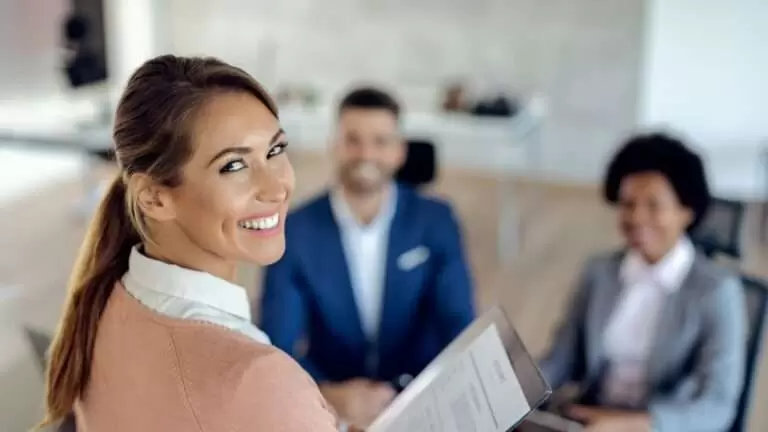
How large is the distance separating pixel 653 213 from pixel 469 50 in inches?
156

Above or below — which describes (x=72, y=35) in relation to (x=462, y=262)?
above

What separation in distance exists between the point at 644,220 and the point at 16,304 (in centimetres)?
310

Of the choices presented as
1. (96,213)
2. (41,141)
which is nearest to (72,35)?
(41,141)

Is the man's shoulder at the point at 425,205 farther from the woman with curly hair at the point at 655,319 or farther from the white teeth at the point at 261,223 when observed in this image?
the white teeth at the point at 261,223

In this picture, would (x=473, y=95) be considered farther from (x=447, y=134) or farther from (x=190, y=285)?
(x=190, y=285)

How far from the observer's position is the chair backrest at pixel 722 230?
2.71 meters

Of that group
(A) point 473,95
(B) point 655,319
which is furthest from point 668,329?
(A) point 473,95

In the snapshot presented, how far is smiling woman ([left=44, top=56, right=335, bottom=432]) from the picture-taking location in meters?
1.08

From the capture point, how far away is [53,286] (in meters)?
4.68

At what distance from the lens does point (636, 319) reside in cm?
237

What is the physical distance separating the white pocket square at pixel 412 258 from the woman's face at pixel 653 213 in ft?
1.69

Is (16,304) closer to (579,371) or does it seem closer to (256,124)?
(579,371)

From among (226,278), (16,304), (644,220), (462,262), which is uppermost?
(226,278)

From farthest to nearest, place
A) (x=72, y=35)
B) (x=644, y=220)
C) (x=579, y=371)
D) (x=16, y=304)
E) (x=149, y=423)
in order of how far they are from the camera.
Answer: (x=72, y=35) → (x=16, y=304) → (x=579, y=371) → (x=644, y=220) → (x=149, y=423)
